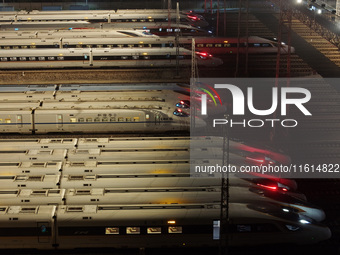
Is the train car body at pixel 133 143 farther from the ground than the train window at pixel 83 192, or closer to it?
farther from the ground

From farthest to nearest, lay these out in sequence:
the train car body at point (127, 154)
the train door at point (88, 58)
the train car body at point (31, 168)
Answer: the train door at point (88, 58) < the train car body at point (127, 154) < the train car body at point (31, 168)

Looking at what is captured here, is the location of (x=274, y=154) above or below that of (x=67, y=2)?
below

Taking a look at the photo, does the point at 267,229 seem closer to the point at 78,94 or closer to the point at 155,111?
the point at 155,111

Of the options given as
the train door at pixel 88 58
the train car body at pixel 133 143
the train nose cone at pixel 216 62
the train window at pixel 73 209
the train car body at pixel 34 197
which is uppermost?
the train door at pixel 88 58

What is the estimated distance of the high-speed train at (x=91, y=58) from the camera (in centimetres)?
5138

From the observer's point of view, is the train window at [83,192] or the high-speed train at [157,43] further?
the high-speed train at [157,43]

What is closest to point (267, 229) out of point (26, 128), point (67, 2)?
point (26, 128)

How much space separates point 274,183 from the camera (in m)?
31.6

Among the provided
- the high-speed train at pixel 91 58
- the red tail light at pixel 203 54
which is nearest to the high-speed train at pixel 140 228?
the high-speed train at pixel 91 58

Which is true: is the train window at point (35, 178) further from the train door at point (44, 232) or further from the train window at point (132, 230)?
the train window at point (132, 230)

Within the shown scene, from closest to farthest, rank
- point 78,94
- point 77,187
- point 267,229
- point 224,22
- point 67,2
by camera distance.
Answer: point 267,229
point 77,187
point 78,94
point 224,22
point 67,2

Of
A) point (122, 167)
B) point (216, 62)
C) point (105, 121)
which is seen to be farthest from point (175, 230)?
point (216, 62)

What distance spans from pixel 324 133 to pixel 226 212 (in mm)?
17185

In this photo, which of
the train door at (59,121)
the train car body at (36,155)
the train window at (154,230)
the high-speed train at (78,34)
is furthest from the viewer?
the high-speed train at (78,34)
